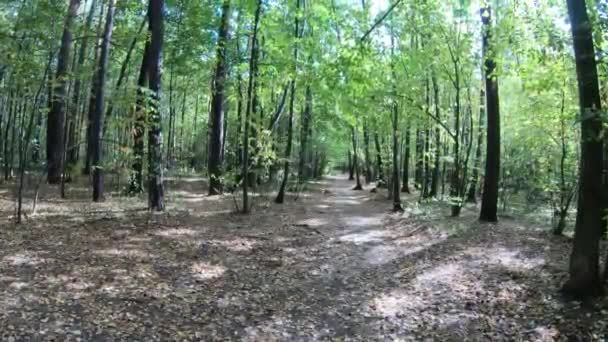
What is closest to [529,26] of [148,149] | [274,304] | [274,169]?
[274,304]

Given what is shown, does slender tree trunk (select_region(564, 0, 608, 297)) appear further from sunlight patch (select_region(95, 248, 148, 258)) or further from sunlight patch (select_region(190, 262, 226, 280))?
sunlight patch (select_region(95, 248, 148, 258))

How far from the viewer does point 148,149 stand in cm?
1279

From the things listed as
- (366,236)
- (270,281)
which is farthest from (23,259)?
(366,236)

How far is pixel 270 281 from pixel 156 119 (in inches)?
237

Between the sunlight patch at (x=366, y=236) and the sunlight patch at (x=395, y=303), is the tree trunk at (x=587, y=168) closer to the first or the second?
the sunlight patch at (x=395, y=303)

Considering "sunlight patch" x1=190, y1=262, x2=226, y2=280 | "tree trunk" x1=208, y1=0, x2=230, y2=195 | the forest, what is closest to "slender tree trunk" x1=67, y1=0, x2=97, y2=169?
the forest

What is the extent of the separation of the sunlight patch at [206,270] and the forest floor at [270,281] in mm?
55

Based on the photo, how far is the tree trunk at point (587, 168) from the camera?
5.86 meters

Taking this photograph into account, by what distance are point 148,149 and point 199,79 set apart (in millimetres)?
12080

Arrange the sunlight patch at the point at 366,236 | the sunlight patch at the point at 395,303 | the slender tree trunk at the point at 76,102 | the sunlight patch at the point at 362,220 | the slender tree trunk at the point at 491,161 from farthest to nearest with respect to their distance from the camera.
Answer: the slender tree trunk at the point at 76,102, the sunlight patch at the point at 362,220, the slender tree trunk at the point at 491,161, the sunlight patch at the point at 366,236, the sunlight patch at the point at 395,303

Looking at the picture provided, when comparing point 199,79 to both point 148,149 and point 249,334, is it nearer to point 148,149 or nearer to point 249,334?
point 148,149

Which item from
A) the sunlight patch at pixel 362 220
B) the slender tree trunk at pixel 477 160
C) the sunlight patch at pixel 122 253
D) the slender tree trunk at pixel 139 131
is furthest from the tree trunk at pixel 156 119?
the slender tree trunk at pixel 477 160

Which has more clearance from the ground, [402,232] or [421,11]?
[421,11]

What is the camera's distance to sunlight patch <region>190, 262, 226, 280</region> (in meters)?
8.04
